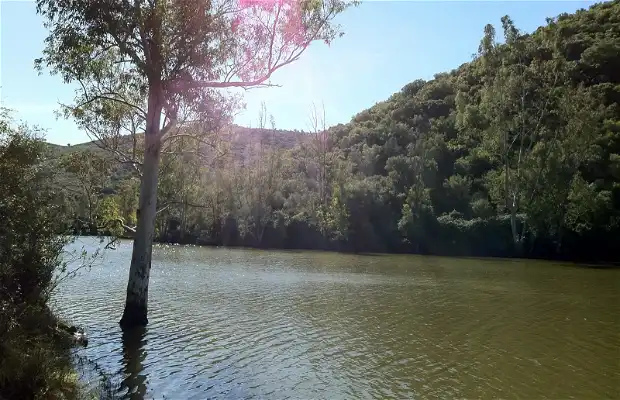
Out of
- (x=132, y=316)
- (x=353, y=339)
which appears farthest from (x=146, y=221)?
(x=353, y=339)

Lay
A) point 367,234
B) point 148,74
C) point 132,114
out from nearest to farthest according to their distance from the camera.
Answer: point 148,74 < point 132,114 < point 367,234

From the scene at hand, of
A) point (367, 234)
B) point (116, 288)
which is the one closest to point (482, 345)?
point (116, 288)

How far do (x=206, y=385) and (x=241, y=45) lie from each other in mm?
10196

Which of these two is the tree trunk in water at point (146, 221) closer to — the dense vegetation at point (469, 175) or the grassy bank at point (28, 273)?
the grassy bank at point (28, 273)

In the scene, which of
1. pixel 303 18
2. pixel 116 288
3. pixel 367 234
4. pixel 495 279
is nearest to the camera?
pixel 303 18

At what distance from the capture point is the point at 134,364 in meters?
11.4

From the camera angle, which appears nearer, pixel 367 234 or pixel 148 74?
pixel 148 74

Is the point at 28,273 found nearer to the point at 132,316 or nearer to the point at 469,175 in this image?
the point at 132,316

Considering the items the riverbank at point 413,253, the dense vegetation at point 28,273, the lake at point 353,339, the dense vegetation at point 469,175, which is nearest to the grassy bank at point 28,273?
the dense vegetation at point 28,273

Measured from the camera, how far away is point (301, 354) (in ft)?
42.3

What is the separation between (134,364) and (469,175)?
2298 inches

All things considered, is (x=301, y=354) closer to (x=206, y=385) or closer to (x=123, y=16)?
(x=206, y=385)

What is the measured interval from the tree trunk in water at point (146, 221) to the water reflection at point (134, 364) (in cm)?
90

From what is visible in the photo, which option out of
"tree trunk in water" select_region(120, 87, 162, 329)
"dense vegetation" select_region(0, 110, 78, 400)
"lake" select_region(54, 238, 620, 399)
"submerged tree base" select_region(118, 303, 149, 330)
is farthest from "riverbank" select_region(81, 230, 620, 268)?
"dense vegetation" select_region(0, 110, 78, 400)
